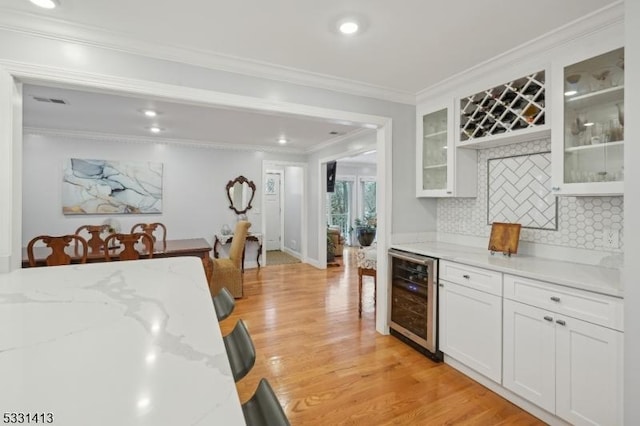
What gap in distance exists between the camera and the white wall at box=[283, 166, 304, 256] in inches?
316

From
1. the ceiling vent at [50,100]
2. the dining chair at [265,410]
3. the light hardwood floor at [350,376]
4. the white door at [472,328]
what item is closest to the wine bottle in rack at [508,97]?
the white door at [472,328]

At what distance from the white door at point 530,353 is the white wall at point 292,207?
5.98 meters

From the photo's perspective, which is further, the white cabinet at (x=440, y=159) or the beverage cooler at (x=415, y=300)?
the white cabinet at (x=440, y=159)

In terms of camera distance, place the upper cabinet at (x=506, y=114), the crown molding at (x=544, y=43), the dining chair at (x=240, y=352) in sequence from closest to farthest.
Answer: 1. the dining chair at (x=240, y=352)
2. the crown molding at (x=544, y=43)
3. the upper cabinet at (x=506, y=114)

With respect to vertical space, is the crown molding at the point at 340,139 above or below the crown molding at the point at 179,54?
above

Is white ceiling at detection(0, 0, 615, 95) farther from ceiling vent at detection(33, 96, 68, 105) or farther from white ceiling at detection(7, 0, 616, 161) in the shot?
ceiling vent at detection(33, 96, 68, 105)

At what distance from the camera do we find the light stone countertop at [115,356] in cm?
65

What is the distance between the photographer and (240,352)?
1299 millimetres

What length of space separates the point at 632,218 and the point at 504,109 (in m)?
1.36

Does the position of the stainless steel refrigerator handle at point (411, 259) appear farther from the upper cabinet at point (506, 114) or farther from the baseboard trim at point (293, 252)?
the baseboard trim at point (293, 252)

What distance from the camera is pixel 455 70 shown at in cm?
271

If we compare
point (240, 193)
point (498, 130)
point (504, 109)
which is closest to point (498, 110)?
point (504, 109)

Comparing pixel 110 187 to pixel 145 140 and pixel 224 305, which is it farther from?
pixel 224 305

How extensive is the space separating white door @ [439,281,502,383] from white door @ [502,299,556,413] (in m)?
0.07
